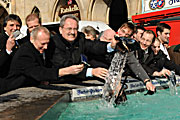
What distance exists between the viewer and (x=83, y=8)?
16594mm

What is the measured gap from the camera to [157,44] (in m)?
5.35

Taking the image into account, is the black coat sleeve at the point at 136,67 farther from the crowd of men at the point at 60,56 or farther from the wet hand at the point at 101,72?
the wet hand at the point at 101,72

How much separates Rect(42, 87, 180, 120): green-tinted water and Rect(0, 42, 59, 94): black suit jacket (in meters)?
0.55

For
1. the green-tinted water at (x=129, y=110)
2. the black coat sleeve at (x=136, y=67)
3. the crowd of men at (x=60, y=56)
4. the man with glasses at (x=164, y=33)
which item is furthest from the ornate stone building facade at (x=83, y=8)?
the green-tinted water at (x=129, y=110)

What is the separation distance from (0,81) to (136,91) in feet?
7.30

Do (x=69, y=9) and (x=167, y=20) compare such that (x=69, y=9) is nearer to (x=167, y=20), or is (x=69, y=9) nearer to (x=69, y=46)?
(x=167, y=20)

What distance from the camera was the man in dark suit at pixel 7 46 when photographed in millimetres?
3740

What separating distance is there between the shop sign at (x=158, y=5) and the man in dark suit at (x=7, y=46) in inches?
318

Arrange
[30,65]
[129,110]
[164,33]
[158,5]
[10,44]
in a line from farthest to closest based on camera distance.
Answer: [158,5], [164,33], [10,44], [30,65], [129,110]

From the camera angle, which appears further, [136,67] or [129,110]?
[136,67]

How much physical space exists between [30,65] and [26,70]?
0.11 metres

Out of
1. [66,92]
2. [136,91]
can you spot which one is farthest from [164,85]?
[66,92]

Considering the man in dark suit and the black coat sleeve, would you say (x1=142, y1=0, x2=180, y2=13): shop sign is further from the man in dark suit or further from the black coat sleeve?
the man in dark suit

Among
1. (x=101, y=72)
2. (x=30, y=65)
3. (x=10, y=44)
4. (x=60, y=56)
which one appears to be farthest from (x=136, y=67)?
(x=10, y=44)
